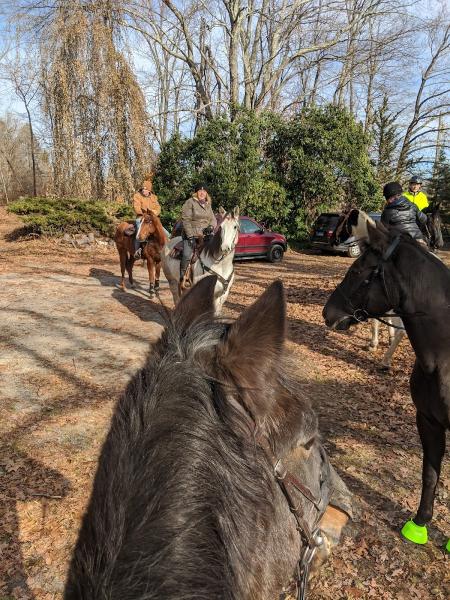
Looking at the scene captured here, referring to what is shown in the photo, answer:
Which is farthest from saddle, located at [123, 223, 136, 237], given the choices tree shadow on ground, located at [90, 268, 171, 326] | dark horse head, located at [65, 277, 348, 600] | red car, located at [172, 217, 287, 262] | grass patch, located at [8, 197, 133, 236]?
dark horse head, located at [65, 277, 348, 600]

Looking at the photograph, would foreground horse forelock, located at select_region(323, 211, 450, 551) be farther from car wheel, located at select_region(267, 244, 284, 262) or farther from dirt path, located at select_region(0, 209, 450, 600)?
car wheel, located at select_region(267, 244, 284, 262)

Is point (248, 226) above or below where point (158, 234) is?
above

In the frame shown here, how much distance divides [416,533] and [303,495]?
245 cm

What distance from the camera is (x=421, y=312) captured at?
2.96m

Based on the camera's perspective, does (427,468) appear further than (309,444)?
Yes

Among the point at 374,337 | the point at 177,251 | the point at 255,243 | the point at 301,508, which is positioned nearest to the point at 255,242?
the point at 255,243

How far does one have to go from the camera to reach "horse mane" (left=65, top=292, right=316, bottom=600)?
0.84 metres

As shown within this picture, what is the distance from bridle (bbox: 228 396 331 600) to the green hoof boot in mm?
2084

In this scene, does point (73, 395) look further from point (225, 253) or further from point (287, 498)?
point (287, 498)

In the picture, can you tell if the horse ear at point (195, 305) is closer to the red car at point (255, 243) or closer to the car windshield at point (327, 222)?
the red car at point (255, 243)

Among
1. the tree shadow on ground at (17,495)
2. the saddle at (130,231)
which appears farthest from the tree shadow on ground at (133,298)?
the tree shadow on ground at (17,495)

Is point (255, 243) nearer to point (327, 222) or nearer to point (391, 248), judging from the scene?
point (327, 222)

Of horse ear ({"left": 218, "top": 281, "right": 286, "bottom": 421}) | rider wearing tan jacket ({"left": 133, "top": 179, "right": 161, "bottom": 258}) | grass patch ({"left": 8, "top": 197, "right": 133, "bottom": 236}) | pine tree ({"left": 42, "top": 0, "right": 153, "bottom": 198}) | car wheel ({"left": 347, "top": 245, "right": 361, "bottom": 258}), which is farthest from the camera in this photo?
car wheel ({"left": 347, "top": 245, "right": 361, "bottom": 258})

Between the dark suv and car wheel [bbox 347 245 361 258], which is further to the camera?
car wheel [bbox 347 245 361 258]
